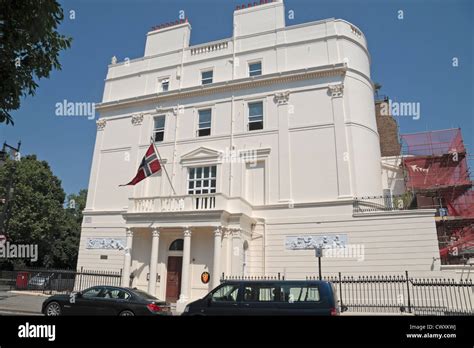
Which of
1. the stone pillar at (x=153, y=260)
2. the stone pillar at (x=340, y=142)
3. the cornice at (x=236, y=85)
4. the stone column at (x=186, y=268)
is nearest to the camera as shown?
the stone column at (x=186, y=268)

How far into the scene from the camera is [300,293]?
10.1 m

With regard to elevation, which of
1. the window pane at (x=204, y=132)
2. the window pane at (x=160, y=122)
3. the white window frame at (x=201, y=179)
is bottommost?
the white window frame at (x=201, y=179)

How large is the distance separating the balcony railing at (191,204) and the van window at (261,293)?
948 cm

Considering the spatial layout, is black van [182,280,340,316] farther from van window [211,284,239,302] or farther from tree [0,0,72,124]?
tree [0,0,72,124]

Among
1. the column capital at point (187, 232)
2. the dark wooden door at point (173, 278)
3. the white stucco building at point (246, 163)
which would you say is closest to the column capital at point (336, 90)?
the white stucco building at point (246, 163)

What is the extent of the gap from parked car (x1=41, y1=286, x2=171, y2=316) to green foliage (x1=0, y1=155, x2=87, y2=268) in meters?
21.1

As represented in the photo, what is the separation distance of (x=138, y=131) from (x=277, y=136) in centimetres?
1140

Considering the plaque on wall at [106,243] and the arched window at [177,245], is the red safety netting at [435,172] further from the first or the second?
the plaque on wall at [106,243]

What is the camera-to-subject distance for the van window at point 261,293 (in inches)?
401
